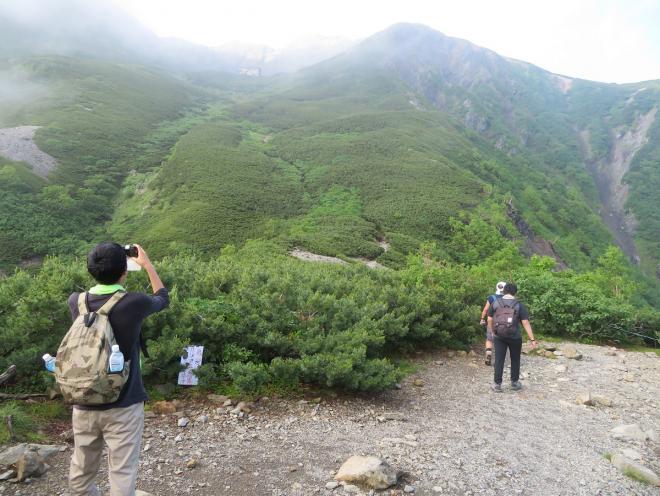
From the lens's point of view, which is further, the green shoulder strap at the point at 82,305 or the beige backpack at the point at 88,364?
the green shoulder strap at the point at 82,305

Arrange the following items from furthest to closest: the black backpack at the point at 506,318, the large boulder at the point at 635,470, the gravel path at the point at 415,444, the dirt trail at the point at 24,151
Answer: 1. the dirt trail at the point at 24,151
2. the black backpack at the point at 506,318
3. the large boulder at the point at 635,470
4. the gravel path at the point at 415,444

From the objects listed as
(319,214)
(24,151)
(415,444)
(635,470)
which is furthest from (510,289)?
(24,151)

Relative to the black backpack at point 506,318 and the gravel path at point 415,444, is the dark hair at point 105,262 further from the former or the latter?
the black backpack at point 506,318

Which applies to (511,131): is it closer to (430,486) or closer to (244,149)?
(244,149)

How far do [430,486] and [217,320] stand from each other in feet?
13.3

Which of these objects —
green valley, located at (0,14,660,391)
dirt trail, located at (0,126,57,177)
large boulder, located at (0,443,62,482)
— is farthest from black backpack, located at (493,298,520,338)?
dirt trail, located at (0,126,57,177)

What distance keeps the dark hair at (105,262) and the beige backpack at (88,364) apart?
0.26 meters

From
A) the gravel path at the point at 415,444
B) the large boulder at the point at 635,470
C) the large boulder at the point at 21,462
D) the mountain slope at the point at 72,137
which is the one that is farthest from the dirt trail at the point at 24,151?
the large boulder at the point at 635,470

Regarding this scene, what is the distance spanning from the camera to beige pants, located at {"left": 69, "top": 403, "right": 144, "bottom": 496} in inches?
127

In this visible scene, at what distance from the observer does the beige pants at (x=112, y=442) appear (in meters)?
3.22

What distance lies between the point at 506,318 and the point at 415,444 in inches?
131

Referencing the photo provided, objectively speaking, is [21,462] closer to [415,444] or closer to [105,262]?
[105,262]

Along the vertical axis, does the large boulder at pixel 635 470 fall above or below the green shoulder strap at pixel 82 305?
below

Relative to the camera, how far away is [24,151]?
4669 cm
